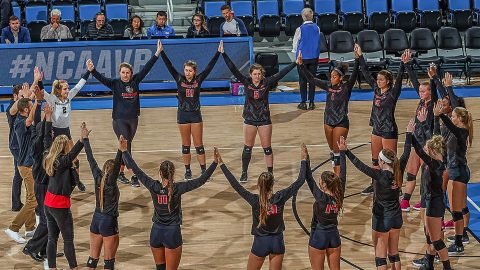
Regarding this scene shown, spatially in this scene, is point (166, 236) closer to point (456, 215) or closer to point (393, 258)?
point (393, 258)

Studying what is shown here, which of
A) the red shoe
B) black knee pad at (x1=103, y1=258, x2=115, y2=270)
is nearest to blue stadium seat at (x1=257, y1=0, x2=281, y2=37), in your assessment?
the red shoe

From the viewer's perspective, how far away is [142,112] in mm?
19812

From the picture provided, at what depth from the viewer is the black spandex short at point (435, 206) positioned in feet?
34.4

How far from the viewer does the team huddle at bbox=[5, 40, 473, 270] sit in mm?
9789

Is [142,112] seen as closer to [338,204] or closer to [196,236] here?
[196,236]

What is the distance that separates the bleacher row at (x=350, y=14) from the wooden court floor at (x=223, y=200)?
12.0 ft

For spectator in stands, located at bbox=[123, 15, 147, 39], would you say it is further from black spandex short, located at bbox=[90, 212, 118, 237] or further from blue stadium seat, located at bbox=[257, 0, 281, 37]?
black spandex short, located at bbox=[90, 212, 118, 237]

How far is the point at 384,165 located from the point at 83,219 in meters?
5.04

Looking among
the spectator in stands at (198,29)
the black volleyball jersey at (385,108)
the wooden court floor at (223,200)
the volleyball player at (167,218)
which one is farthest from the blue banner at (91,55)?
the volleyball player at (167,218)

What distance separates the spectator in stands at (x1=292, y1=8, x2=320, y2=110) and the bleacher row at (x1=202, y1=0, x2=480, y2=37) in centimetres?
333

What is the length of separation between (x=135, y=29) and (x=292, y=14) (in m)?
4.62

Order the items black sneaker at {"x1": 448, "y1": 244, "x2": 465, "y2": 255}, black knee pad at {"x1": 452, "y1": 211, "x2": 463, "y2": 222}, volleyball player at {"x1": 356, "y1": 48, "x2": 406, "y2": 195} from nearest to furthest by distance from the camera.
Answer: black knee pad at {"x1": 452, "y1": 211, "x2": 463, "y2": 222} → black sneaker at {"x1": 448, "y1": 244, "x2": 465, "y2": 255} → volleyball player at {"x1": 356, "y1": 48, "x2": 406, "y2": 195}

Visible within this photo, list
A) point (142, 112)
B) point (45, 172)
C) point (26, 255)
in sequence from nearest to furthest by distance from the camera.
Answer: point (45, 172) < point (26, 255) < point (142, 112)

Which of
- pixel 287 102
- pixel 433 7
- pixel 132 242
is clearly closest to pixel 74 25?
pixel 287 102
